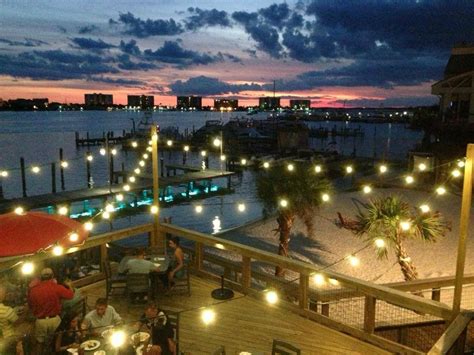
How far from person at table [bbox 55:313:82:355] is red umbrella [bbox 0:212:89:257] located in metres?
1.18

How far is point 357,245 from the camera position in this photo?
1839 centimetres

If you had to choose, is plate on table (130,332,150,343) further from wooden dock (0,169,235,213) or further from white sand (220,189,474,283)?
wooden dock (0,169,235,213)

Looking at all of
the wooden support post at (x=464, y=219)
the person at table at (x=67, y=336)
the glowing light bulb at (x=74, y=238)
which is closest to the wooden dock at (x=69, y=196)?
the glowing light bulb at (x=74, y=238)

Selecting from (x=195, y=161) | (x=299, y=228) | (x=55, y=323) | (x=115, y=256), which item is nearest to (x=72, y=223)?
(x=55, y=323)

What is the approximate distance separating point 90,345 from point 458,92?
33.5m

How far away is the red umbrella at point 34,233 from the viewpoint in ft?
20.8

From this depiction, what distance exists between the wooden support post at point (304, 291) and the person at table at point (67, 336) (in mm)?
3686

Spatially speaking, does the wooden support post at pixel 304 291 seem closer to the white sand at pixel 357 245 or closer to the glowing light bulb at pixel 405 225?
the glowing light bulb at pixel 405 225

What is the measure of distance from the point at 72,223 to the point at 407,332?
7.57 m

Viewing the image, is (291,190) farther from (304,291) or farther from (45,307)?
(45,307)

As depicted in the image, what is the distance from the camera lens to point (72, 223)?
7.11 meters

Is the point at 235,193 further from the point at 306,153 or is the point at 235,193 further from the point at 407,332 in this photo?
the point at 407,332

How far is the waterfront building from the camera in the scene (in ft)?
102

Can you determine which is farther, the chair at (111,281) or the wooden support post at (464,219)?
the chair at (111,281)
